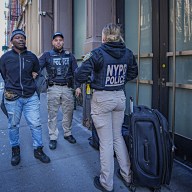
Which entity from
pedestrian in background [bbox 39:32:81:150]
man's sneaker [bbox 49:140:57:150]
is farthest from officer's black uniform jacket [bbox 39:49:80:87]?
man's sneaker [bbox 49:140:57:150]

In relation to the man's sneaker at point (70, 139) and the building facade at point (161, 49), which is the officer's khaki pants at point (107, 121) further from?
the man's sneaker at point (70, 139)

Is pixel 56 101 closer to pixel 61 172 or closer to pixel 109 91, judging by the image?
pixel 61 172

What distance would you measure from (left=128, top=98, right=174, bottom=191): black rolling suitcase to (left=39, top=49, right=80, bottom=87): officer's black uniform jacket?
7.09ft

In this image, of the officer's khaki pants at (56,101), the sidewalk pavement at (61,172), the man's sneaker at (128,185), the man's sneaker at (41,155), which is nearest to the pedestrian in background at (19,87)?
the man's sneaker at (41,155)

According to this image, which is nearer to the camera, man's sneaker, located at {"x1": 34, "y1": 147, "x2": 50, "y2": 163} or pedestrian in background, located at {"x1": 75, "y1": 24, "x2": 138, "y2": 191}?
pedestrian in background, located at {"x1": 75, "y1": 24, "x2": 138, "y2": 191}

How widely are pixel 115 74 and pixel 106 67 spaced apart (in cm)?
16

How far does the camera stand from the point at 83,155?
466cm

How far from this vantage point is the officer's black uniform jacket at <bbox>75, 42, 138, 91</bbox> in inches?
125

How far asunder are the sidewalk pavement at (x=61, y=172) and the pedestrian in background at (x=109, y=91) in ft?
1.21

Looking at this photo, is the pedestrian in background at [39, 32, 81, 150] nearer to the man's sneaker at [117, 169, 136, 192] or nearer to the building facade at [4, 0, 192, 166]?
the building facade at [4, 0, 192, 166]

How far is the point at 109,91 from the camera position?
10.9 feet

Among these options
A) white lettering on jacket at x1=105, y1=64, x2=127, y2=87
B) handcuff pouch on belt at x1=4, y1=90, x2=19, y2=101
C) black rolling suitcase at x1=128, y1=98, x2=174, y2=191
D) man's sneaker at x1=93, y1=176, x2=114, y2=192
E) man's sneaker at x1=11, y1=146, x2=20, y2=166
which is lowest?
man's sneaker at x1=93, y1=176, x2=114, y2=192

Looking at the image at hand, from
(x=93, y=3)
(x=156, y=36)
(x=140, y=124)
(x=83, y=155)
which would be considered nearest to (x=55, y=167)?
(x=83, y=155)

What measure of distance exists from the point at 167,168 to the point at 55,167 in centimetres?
171
